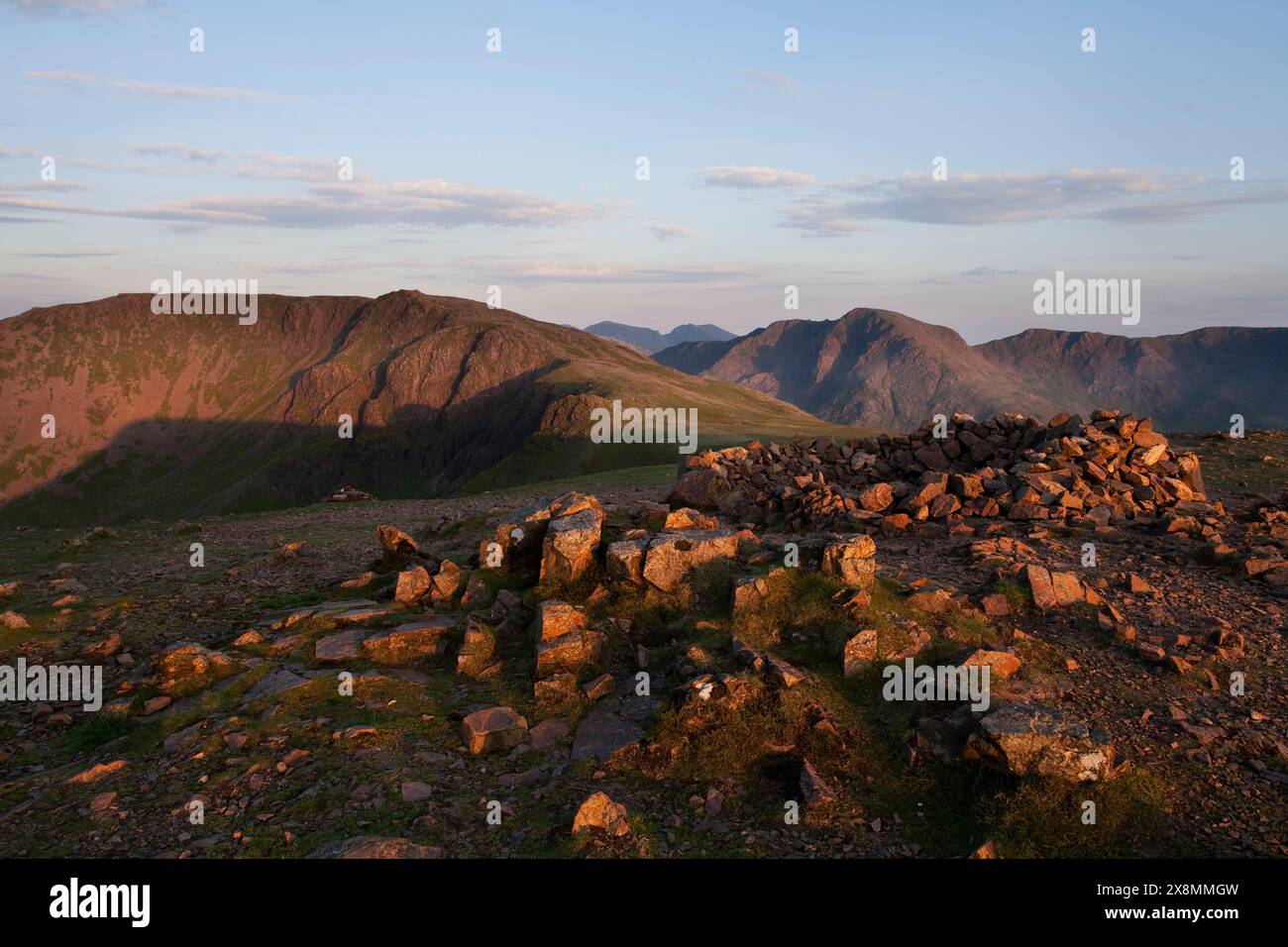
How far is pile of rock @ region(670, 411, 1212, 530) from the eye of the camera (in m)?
19.0

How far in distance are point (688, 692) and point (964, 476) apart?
12766 millimetres

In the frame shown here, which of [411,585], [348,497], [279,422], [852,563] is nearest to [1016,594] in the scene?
[852,563]

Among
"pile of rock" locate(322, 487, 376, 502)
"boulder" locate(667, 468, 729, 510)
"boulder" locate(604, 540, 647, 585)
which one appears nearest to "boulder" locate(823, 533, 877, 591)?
"boulder" locate(604, 540, 647, 585)

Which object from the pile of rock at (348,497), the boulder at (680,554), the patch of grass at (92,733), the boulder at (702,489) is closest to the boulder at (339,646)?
the patch of grass at (92,733)

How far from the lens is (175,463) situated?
174125 mm

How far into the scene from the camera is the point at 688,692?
1014 centimetres

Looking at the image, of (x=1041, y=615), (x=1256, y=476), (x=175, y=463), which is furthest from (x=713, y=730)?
(x=175, y=463)

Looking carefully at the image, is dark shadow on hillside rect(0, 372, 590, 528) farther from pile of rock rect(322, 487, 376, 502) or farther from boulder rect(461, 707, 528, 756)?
boulder rect(461, 707, 528, 756)

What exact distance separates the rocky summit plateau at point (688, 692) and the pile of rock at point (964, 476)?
0.22 meters

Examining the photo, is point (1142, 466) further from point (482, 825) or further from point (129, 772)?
point (129, 772)

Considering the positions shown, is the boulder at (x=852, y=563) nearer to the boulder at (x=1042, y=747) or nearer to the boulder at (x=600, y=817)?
the boulder at (x=1042, y=747)

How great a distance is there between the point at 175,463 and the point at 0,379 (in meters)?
55.1

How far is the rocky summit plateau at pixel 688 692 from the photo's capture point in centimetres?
829

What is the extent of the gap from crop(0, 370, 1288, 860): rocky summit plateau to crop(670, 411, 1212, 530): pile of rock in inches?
8.7
